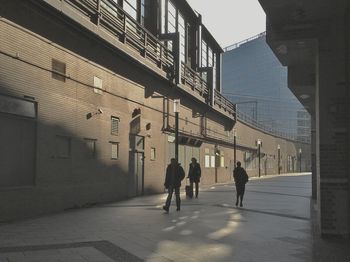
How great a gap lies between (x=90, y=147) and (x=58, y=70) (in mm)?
3273

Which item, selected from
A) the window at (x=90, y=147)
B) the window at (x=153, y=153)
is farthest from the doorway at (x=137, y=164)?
the window at (x=90, y=147)

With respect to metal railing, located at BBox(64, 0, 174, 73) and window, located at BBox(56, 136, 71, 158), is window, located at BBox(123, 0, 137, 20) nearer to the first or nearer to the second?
metal railing, located at BBox(64, 0, 174, 73)

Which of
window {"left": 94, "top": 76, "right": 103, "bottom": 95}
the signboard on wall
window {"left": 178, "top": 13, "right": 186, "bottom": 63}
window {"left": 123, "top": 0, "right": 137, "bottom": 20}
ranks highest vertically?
window {"left": 178, "top": 13, "right": 186, "bottom": 63}

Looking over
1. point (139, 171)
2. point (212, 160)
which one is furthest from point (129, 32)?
point (212, 160)

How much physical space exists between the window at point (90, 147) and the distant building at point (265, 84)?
3324 inches

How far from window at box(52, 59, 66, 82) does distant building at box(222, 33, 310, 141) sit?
86570mm

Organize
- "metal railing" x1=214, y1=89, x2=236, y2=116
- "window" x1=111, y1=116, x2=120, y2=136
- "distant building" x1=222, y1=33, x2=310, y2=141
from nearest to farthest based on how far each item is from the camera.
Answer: "window" x1=111, y1=116, x2=120, y2=136
"metal railing" x1=214, y1=89, x2=236, y2=116
"distant building" x1=222, y1=33, x2=310, y2=141

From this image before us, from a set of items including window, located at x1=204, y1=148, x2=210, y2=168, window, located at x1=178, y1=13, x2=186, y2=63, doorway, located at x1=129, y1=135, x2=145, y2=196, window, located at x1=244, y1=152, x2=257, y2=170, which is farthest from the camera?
window, located at x1=244, y1=152, x2=257, y2=170

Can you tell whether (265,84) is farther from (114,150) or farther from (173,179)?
(173,179)

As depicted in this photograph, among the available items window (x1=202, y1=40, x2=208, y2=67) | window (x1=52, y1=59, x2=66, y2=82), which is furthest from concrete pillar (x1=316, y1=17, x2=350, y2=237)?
window (x1=202, y1=40, x2=208, y2=67)

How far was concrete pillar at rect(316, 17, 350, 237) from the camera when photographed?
11.2 metres

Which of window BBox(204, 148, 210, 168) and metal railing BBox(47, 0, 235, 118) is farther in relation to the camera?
window BBox(204, 148, 210, 168)

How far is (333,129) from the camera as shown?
11.3 meters

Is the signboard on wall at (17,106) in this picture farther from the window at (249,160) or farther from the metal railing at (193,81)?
the window at (249,160)
